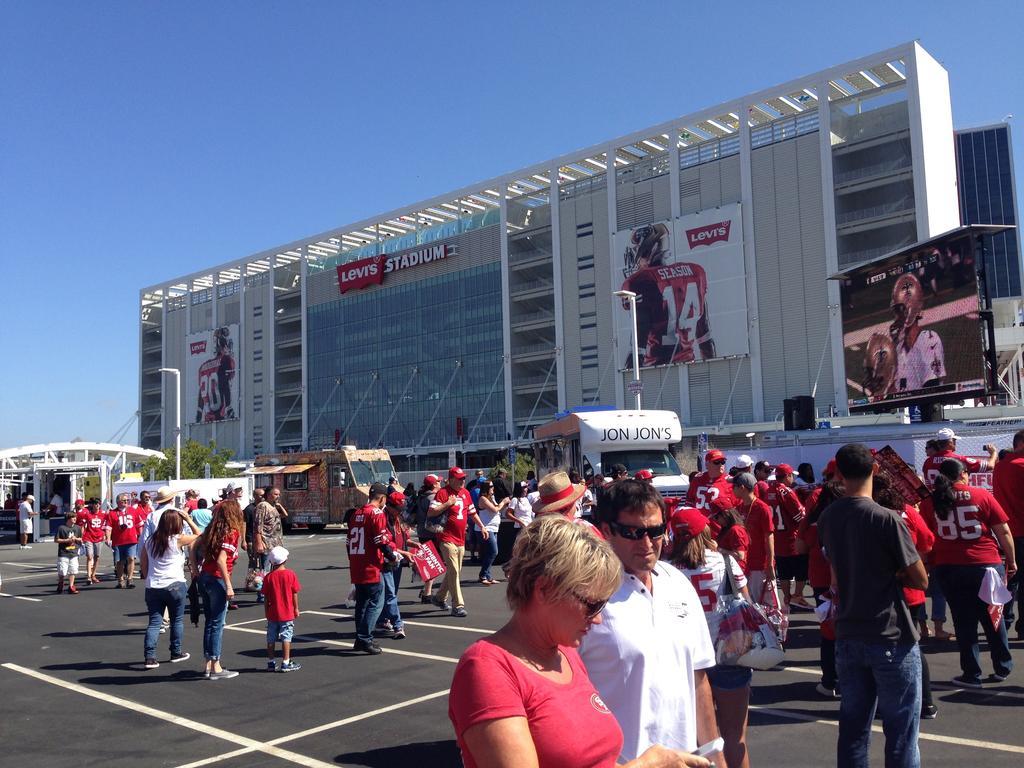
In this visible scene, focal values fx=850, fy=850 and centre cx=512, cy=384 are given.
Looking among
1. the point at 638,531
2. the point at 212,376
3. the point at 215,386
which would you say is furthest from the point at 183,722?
the point at 212,376

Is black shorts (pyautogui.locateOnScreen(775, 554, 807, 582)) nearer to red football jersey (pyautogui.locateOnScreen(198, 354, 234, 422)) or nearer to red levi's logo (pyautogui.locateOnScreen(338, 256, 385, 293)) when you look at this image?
red levi's logo (pyautogui.locateOnScreen(338, 256, 385, 293))

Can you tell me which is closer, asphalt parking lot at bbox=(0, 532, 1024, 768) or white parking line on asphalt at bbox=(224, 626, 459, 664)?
asphalt parking lot at bbox=(0, 532, 1024, 768)

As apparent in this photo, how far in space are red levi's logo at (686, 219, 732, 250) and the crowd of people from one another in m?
41.8

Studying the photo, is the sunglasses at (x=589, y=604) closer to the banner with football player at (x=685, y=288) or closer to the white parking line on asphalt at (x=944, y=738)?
the white parking line on asphalt at (x=944, y=738)

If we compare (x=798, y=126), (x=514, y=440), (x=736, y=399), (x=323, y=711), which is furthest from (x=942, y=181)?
(x=323, y=711)

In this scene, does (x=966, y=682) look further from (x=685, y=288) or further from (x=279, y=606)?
(x=685, y=288)

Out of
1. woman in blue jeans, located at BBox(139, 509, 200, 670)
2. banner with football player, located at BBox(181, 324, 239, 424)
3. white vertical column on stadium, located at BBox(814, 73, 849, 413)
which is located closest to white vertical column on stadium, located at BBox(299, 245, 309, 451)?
banner with football player, located at BBox(181, 324, 239, 424)

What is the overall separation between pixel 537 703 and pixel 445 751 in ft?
14.4

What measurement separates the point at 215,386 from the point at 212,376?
1.18 metres

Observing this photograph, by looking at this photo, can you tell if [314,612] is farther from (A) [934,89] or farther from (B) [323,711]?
(A) [934,89]

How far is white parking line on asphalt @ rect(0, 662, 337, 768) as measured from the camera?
6.05 m

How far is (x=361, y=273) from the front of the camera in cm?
7131

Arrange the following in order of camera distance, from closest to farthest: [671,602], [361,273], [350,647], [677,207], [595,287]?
[671,602], [350,647], [677,207], [595,287], [361,273]

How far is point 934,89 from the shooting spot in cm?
4625
